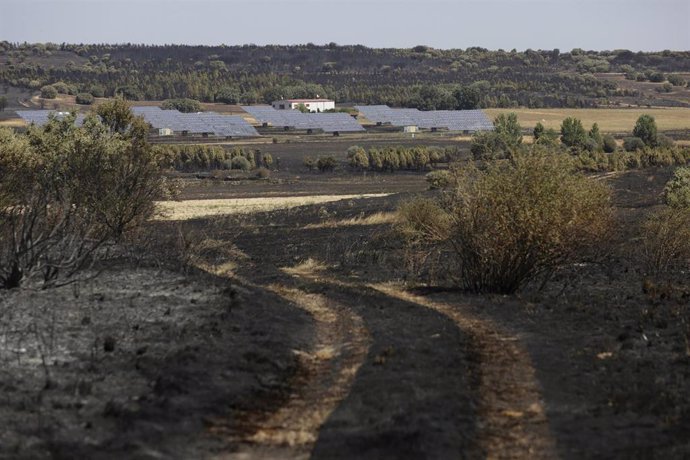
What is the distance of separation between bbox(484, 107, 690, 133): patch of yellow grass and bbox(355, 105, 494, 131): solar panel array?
6028mm

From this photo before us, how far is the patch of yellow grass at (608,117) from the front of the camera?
5458 inches

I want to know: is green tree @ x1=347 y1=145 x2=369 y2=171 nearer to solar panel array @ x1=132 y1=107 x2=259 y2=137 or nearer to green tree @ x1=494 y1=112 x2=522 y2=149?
green tree @ x1=494 y1=112 x2=522 y2=149

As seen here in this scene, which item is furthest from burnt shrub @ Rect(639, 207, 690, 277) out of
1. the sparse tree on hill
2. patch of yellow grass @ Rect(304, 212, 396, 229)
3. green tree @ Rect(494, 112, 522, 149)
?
the sparse tree on hill

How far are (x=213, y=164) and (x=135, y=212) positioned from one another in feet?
197

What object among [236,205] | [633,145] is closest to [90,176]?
[236,205]

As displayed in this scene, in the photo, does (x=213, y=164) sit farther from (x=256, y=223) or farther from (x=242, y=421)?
(x=242, y=421)

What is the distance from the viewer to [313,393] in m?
14.3

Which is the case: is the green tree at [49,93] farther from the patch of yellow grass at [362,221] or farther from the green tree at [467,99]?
the patch of yellow grass at [362,221]

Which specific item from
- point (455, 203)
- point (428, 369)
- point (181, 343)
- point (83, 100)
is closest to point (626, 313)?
point (455, 203)

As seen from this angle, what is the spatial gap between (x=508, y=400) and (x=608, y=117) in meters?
143

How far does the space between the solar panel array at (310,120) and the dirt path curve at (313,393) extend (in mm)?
115802

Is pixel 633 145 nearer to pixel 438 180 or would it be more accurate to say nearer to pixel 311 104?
pixel 438 180

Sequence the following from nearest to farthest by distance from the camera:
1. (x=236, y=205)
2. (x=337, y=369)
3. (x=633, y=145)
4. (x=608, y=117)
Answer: (x=337, y=369), (x=236, y=205), (x=633, y=145), (x=608, y=117)

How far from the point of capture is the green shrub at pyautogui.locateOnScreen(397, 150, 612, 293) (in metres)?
25.2
